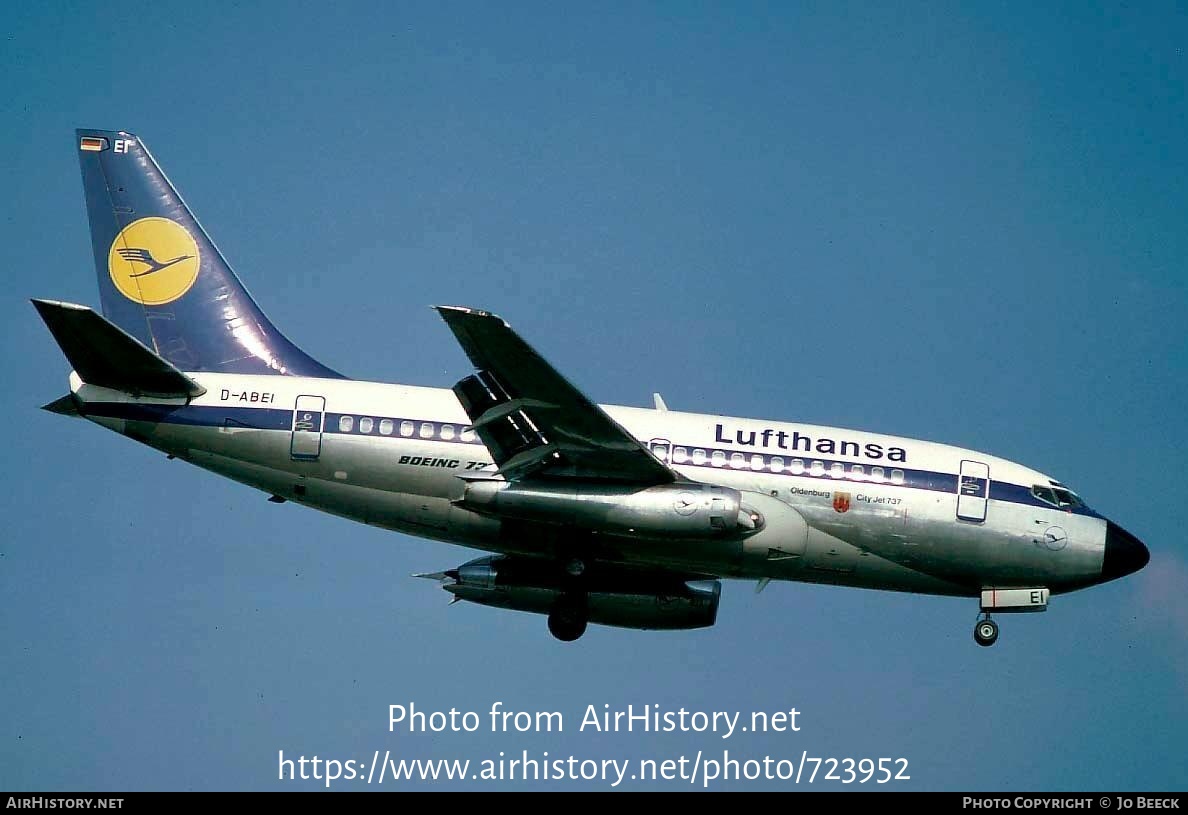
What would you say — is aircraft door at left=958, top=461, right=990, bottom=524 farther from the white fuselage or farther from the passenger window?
the passenger window

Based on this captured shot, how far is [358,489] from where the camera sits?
35.0 metres

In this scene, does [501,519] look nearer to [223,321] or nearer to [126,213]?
[223,321]

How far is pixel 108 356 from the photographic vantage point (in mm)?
34094

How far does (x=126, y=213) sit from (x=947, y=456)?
807 inches

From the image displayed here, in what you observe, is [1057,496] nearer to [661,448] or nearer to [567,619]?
[661,448]

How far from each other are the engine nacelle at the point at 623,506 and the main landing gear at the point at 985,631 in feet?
21.7

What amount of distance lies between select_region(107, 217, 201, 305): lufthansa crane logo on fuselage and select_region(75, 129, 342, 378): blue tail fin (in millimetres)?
24

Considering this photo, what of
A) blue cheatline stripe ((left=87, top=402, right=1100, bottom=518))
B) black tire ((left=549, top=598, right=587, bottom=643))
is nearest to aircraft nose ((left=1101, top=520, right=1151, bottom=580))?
blue cheatline stripe ((left=87, top=402, right=1100, bottom=518))

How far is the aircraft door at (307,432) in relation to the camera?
35.0 metres

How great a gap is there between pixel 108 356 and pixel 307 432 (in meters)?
4.47

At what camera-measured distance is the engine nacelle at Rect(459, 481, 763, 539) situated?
33.2 metres

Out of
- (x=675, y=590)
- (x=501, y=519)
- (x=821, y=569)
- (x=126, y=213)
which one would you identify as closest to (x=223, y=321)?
(x=126, y=213)

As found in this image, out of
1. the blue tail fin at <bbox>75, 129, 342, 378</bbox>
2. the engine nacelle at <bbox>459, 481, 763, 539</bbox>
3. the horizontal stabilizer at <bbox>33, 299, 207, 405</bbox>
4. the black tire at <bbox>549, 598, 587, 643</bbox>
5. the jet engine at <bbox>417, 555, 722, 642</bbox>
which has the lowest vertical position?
the black tire at <bbox>549, 598, 587, 643</bbox>

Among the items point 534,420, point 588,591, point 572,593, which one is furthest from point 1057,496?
point 534,420
